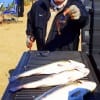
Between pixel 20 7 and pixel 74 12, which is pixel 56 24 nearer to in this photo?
pixel 74 12

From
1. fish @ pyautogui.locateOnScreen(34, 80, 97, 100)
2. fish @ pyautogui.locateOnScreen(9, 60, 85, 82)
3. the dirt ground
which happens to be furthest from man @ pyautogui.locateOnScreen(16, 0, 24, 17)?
fish @ pyautogui.locateOnScreen(34, 80, 97, 100)

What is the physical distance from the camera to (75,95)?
134 inches

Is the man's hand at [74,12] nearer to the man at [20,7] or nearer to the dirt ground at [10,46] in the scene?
the dirt ground at [10,46]

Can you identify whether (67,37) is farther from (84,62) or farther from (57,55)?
(84,62)

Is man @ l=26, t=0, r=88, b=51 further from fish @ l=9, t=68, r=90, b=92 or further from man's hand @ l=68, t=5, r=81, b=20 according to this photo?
fish @ l=9, t=68, r=90, b=92

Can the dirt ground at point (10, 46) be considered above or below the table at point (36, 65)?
below

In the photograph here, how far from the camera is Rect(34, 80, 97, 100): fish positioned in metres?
3.35

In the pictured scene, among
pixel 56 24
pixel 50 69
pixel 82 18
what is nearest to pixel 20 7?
pixel 56 24

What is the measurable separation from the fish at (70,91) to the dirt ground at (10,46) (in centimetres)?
466

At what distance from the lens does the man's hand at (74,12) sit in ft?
19.4

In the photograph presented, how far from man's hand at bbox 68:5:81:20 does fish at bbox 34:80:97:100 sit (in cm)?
231

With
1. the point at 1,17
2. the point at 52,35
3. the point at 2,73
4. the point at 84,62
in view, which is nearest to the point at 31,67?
the point at 84,62

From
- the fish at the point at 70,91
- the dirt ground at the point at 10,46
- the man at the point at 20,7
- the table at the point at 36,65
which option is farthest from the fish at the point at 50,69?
the man at the point at 20,7

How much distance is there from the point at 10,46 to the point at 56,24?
301 inches
